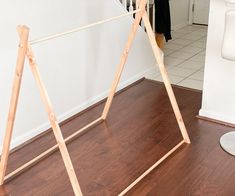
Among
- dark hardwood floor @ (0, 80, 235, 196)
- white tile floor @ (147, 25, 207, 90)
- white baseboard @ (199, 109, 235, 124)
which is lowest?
white tile floor @ (147, 25, 207, 90)

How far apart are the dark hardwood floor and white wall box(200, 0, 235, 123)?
13 centimetres

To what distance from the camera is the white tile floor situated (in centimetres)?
374

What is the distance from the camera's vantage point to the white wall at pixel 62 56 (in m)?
2.35

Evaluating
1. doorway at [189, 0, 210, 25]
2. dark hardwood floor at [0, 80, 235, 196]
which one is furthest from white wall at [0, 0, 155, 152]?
doorway at [189, 0, 210, 25]

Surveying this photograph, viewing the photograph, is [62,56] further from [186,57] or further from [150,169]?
[186,57]

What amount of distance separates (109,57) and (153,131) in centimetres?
88

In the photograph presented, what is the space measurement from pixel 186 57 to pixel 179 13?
4.95ft

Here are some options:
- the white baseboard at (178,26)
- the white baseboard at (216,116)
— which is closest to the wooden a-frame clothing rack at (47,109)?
the white baseboard at (216,116)

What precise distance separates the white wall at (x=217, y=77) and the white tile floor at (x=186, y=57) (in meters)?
0.66

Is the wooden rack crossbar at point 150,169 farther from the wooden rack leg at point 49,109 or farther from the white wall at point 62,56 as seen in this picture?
the white wall at point 62,56

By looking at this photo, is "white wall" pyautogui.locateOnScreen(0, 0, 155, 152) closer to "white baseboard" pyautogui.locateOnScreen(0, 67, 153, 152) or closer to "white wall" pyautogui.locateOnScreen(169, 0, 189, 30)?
"white baseboard" pyautogui.locateOnScreen(0, 67, 153, 152)

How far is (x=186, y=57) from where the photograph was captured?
4387mm

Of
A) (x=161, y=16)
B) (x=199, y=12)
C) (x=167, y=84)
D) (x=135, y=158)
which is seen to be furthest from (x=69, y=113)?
(x=199, y=12)

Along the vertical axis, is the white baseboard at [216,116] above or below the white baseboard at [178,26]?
above
